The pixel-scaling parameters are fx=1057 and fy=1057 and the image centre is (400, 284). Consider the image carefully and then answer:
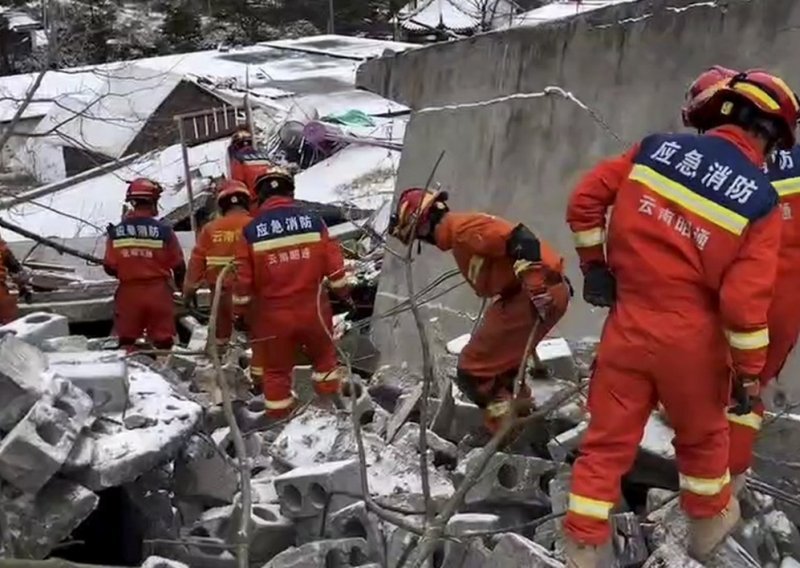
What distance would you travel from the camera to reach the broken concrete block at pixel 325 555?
3.88 meters

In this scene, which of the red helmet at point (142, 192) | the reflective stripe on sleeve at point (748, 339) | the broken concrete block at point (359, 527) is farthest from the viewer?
the red helmet at point (142, 192)

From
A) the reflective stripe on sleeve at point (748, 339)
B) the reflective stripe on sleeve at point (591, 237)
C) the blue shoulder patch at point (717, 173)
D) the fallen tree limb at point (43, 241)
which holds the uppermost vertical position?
the blue shoulder patch at point (717, 173)

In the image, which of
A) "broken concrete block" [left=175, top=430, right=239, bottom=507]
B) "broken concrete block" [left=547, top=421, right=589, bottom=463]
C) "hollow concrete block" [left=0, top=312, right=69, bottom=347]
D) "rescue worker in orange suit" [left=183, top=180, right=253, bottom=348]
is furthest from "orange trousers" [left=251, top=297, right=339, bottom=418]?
"broken concrete block" [left=547, top=421, right=589, bottom=463]

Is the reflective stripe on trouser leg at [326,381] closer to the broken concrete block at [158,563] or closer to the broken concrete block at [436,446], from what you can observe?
the broken concrete block at [436,446]

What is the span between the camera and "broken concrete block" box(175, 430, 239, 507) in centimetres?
456

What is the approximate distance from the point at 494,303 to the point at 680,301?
5.36 ft

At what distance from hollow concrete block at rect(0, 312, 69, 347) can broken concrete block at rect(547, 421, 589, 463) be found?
2448 mm

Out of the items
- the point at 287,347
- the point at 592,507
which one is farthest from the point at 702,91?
the point at 287,347

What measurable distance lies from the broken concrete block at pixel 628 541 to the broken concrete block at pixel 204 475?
168 cm

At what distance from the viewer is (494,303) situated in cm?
511

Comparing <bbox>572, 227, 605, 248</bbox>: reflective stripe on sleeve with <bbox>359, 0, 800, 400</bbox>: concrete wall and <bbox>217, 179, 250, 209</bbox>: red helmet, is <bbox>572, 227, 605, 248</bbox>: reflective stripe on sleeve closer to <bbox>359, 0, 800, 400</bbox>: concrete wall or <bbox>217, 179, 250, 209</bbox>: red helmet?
<bbox>359, 0, 800, 400</bbox>: concrete wall

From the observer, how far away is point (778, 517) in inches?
170

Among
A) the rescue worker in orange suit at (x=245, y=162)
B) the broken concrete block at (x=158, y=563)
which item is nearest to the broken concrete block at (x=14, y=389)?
the broken concrete block at (x=158, y=563)

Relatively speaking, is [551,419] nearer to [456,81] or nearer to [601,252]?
[601,252]
